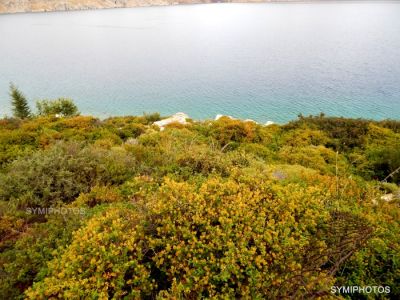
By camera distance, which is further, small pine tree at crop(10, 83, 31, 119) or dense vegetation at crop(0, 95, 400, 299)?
small pine tree at crop(10, 83, 31, 119)

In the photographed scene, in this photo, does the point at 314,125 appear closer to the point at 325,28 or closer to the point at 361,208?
the point at 361,208

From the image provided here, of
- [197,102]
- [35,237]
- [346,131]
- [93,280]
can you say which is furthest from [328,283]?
[197,102]

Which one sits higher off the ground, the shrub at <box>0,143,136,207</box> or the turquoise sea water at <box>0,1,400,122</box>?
the shrub at <box>0,143,136,207</box>

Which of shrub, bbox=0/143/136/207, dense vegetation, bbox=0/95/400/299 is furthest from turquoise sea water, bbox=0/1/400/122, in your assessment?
dense vegetation, bbox=0/95/400/299

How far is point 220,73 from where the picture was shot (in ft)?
150

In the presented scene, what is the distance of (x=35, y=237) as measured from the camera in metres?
5.32

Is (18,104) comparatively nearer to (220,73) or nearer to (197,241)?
(220,73)

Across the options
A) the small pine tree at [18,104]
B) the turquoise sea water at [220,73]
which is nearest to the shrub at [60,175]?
the turquoise sea water at [220,73]

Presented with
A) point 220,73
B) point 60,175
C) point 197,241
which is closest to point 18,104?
point 60,175

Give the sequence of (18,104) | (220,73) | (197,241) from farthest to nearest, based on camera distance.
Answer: (220,73)
(18,104)
(197,241)

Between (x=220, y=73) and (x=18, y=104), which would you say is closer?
(x=18, y=104)

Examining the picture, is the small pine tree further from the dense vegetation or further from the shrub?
the dense vegetation

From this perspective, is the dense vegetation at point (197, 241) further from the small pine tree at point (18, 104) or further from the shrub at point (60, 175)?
the small pine tree at point (18, 104)

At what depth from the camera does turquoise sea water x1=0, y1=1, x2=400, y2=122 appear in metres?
33.0
